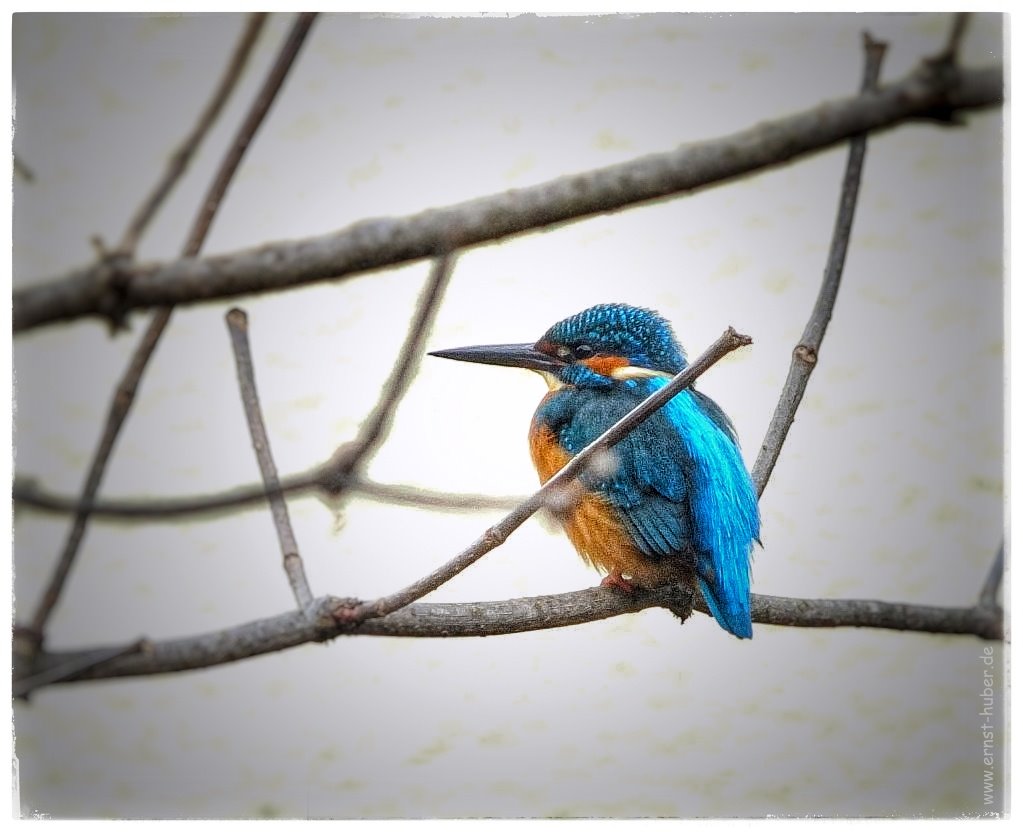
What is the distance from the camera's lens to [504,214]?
1975mm

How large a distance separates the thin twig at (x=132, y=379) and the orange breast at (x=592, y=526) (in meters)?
0.70

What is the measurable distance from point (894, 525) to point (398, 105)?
124 centimetres

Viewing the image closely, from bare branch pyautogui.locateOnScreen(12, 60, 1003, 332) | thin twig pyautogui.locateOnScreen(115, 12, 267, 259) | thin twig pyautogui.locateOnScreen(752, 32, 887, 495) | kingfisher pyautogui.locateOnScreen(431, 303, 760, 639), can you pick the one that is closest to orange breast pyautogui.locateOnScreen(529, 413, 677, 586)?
kingfisher pyautogui.locateOnScreen(431, 303, 760, 639)

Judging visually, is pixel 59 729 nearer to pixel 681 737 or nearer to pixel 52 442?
pixel 52 442

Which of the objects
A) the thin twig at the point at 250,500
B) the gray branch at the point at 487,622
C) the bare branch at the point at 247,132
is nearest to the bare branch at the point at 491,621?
the gray branch at the point at 487,622

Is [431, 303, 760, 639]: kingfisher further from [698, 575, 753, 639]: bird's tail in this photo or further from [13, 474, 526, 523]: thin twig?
[13, 474, 526, 523]: thin twig

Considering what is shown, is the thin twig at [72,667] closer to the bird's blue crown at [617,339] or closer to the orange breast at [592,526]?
the orange breast at [592,526]

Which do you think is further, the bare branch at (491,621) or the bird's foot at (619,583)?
the bird's foot at (619,583)

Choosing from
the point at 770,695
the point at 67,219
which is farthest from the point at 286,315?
the point at 770,695

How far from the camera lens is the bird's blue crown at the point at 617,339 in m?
2.05

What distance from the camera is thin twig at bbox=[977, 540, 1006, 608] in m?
2.08

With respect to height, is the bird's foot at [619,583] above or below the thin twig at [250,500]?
below

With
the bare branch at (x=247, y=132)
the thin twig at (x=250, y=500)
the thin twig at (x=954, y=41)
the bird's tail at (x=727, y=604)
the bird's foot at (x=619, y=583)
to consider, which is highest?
the thin twig at (x=954, y=41)

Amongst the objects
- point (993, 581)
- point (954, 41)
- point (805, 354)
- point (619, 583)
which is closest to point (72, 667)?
point (619, 583)
